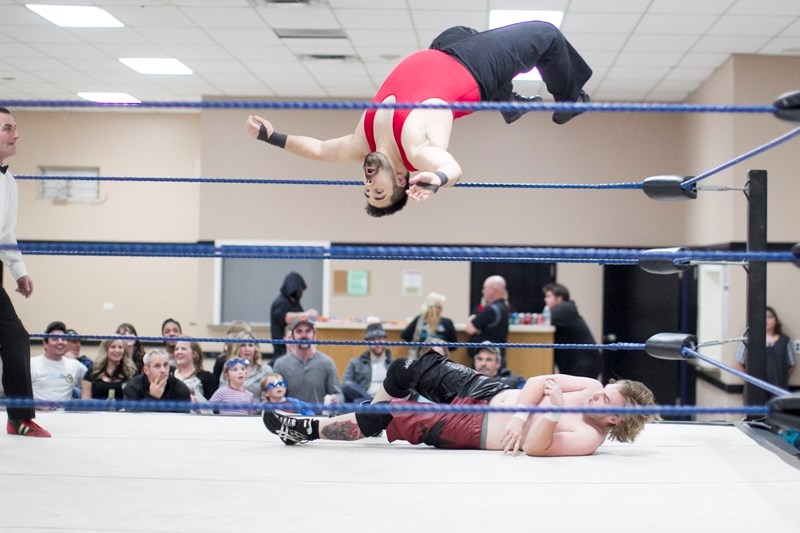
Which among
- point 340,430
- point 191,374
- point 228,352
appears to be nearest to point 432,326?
point 228,352

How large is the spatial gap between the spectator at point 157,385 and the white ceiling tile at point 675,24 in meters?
3.64

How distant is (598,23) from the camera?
17.8 feet

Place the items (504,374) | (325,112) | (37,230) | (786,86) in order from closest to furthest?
(504,374) → (786,86) → (325,112) → (37,230)

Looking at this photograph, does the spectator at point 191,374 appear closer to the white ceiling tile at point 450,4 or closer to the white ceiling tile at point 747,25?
the white ceiling tile at point 450,4

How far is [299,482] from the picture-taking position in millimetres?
2008

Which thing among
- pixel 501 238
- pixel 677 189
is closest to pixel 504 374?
pixel 677 189

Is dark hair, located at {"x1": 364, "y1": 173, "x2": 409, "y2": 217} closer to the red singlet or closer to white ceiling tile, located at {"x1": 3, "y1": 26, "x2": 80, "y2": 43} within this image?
the red singlet

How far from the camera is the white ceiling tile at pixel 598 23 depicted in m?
5.27

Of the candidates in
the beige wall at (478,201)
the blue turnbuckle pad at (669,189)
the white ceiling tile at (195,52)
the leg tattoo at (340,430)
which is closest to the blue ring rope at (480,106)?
the blue turnbuckle pad at (669,189)

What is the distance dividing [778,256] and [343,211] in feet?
21.1

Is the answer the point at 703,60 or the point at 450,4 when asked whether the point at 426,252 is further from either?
the point at 703,60

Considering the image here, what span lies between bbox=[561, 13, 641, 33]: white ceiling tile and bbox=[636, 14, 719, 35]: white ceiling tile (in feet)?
0.26

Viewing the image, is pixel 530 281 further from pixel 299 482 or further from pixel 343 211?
pixel 299 482

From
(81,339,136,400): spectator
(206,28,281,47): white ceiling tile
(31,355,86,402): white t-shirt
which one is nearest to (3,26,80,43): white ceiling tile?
(206,28,281,47): white ceiling tile
